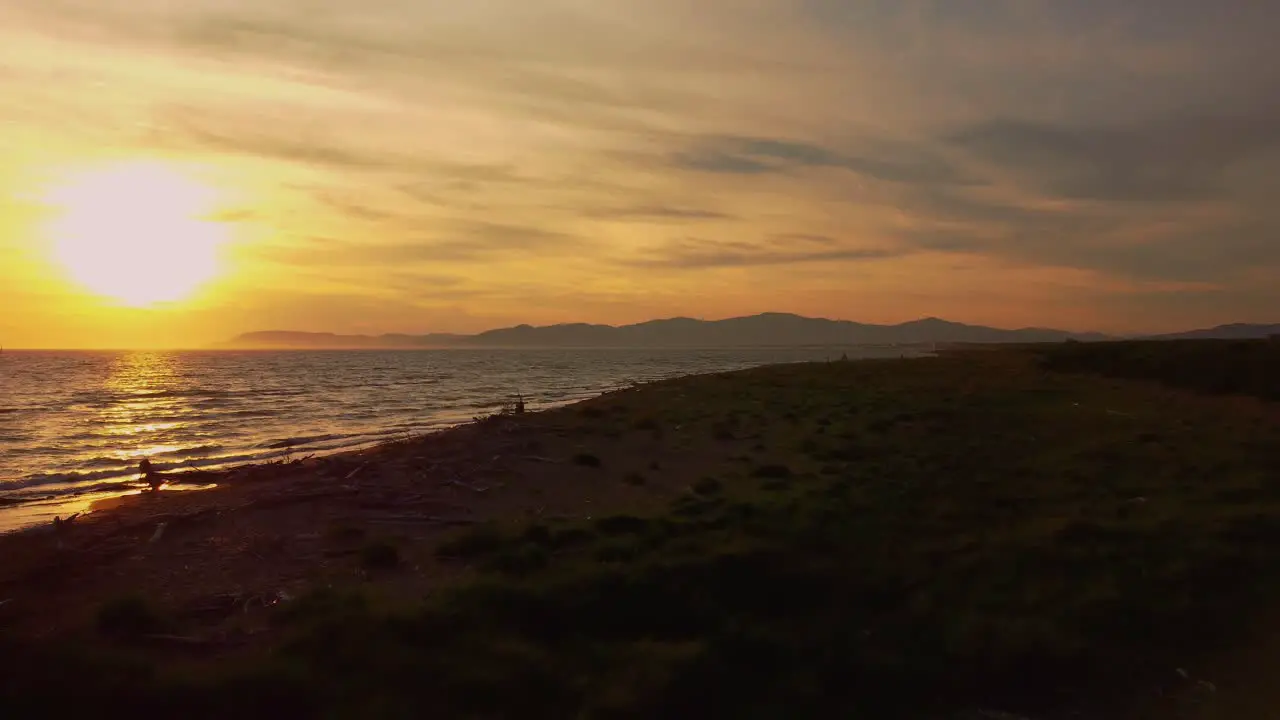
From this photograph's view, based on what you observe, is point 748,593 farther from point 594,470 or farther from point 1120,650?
point 594,470

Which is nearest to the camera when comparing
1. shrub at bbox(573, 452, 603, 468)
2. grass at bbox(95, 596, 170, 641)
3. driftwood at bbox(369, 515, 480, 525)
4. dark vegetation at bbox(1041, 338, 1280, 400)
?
grass at bbox(95, 596, 170, 641)

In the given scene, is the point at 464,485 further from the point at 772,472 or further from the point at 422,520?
the point at 772,472

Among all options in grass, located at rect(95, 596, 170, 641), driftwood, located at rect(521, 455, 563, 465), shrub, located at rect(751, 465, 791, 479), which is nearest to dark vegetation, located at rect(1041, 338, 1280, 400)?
shrub, located at rect(751, 465, 791, 479)

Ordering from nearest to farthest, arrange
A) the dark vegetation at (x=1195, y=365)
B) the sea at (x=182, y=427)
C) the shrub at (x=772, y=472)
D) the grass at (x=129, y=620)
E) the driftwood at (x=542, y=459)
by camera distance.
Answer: the grass at (x=129, y=620)
the shrub at (x=772, y=472)
the driftwood at (x=542, y=459)
the sea at (x=182, y=427)
the dark vegetation at (x=1195, y=365)

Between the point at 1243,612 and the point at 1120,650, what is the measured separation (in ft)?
7.94

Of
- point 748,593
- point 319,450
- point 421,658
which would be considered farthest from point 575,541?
point 319,450

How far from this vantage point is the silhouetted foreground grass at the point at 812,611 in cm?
733

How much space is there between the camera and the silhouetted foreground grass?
289 inches

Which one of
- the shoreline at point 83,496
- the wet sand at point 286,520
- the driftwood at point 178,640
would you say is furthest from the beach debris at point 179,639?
the shoreline at point 83,496

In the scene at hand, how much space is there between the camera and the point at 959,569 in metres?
11.1

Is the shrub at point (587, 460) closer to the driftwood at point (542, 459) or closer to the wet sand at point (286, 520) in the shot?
the wet sand at point (286, 520)

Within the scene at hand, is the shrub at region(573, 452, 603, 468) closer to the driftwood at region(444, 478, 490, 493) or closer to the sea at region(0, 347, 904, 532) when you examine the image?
the driftwood at region(444, 478, 490, 493)

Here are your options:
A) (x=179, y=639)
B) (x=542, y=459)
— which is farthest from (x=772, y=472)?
(x=179, y=639)

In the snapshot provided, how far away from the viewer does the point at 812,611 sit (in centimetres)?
970
